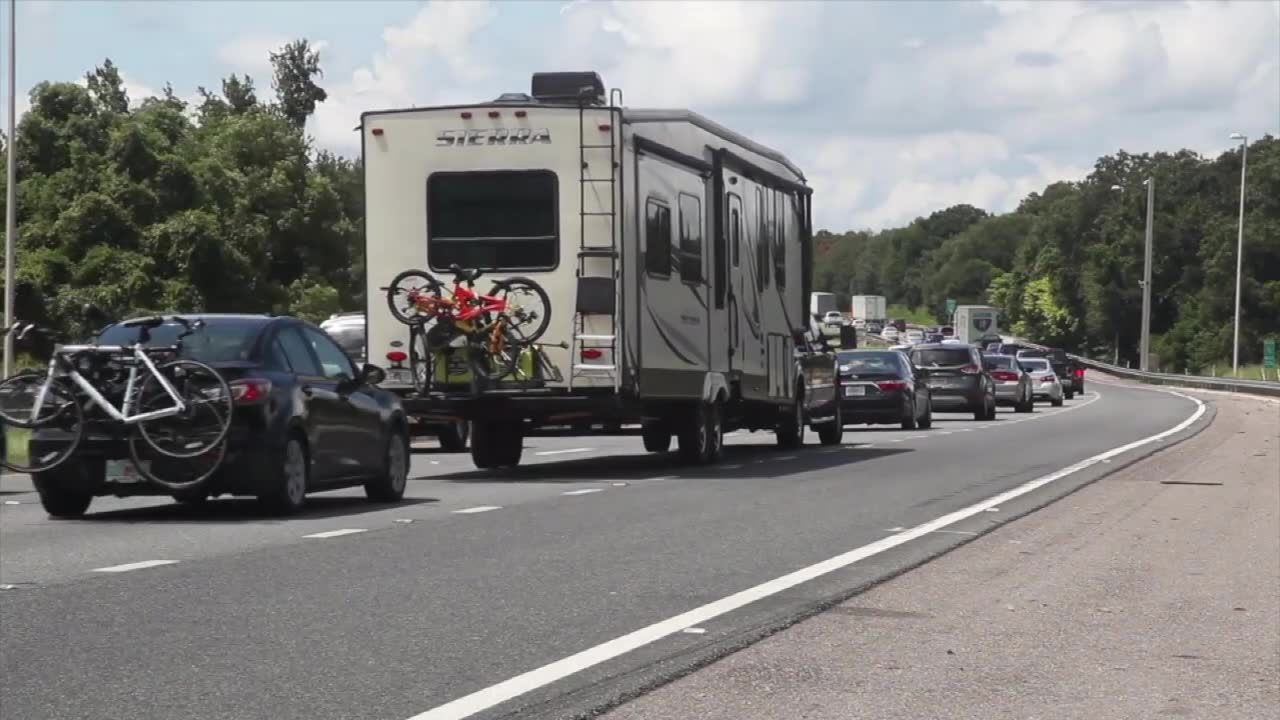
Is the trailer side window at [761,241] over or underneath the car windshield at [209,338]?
over

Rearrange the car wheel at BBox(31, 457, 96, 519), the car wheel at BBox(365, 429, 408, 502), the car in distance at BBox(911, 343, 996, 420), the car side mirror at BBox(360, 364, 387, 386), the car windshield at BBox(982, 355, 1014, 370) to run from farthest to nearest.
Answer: the car windshield at BBox(982, 355, 1014, 370) → the car in distance at BBox(911, 343, 996, 420) → the car wheel at BBox(365, 429, 408, 502) → the car side mirror at BBox(360, 364, 387, 386) → the car wheel at BBox(31, 457, 96, 519)

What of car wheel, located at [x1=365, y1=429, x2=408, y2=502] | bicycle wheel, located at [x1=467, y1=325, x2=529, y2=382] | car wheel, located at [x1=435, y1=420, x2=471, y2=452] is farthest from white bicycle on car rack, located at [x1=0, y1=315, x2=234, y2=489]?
car wheel, located at [x1=435, y1=420, x2=471, y2=452]

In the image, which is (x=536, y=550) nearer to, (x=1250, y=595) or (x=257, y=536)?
(x=257, y=536)

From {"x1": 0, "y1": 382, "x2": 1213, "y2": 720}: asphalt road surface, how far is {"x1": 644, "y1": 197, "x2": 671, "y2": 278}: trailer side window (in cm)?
→ 207

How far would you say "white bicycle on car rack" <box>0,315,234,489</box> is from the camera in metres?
15.2

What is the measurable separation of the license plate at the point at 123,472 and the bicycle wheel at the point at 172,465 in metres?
0.04

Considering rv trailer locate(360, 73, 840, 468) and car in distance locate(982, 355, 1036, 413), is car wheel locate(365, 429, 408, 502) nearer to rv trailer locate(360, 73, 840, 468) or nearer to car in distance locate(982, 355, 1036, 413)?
rv trailer locate(360, 73, 840, 468)

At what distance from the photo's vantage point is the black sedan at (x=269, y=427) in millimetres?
15477

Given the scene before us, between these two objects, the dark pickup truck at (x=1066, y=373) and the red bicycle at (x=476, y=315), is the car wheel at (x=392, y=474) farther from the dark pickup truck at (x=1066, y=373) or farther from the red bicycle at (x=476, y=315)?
the dark pickup truck at (x=1066, y=373)

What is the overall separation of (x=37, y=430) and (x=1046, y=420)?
31993mm

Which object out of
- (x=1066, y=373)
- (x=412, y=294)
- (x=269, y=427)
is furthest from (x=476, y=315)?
(x=1066, y=373)

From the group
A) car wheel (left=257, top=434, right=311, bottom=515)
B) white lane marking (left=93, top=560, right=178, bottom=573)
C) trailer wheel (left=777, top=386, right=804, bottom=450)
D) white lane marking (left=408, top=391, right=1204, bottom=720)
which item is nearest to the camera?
white lane marking (left=408, top=391, right=1204, bottom=720)

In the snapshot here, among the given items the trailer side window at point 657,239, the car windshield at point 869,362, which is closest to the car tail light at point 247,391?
the trailer side window at point 657,239

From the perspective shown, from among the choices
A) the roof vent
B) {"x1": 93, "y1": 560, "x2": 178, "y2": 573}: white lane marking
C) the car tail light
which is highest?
the roof vent
